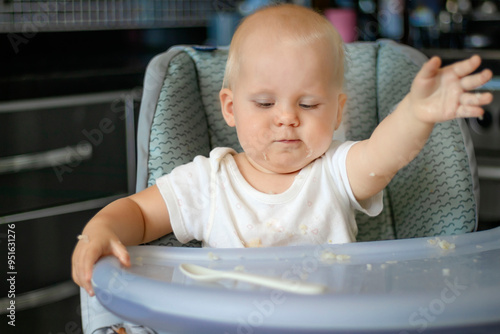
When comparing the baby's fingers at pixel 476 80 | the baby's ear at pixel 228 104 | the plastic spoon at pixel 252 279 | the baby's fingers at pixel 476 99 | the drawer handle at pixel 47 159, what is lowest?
the drawer handle at pixel 47 159

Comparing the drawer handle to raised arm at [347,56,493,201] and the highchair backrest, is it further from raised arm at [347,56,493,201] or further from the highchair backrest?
raised arm at [347,56,493,201]

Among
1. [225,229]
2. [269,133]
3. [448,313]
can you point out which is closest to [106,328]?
[225,229]

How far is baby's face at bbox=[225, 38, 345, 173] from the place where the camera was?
88cm

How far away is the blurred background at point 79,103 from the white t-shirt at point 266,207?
0.82m

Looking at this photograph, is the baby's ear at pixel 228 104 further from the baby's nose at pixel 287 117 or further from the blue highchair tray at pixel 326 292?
the blue highchair tray at pixel 326 292

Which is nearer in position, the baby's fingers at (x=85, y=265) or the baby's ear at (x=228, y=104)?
the baby's fingers at (x=85, y=265)

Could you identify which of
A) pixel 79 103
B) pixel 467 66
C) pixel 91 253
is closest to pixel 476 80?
pixel 467 66

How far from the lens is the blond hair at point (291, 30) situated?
0.90 meters

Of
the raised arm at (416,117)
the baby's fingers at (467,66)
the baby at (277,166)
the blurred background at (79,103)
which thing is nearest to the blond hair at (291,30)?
the baby at (277,166)

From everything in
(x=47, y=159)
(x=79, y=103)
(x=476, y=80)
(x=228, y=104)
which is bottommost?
(x=47, y=159)

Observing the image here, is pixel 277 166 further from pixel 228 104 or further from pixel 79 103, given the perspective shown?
pixel 79 103

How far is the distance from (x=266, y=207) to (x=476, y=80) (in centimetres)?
40

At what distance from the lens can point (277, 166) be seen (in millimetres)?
962

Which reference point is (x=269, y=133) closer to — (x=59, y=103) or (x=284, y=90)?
(x=284, y=90)
